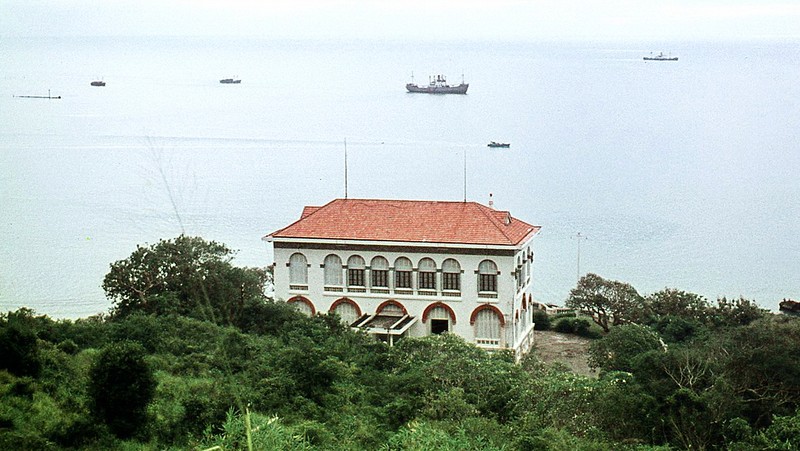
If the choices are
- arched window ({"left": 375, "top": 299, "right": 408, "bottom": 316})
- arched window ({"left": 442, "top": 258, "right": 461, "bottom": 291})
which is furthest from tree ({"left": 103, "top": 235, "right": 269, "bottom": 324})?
arched window ({"left": 442, "top": 258, "right": 461, "bottom": 291})

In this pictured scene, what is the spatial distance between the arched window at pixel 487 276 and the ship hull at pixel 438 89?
301ft

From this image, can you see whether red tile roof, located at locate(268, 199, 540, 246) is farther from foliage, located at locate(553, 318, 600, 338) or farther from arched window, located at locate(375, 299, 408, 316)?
foliage, located at locate(553, 318, 600, 338)

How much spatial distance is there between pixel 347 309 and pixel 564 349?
5.82 metres

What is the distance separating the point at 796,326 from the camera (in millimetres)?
20141

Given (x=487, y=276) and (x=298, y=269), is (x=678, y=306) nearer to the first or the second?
(x=487, y=276)

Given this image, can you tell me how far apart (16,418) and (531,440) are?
650 centimetres

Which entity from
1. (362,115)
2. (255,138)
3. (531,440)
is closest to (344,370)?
(531,440)

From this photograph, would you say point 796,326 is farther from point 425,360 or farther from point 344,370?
point 344,370

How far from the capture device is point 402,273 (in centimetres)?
2789

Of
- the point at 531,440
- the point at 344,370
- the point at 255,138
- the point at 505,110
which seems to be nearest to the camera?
the point at 531,440

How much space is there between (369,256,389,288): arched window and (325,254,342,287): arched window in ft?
2.75

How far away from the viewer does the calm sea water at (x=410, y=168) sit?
4278 cm

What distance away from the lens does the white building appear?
2734 cm

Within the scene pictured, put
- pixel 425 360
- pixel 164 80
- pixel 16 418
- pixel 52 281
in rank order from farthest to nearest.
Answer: pixel 164 80 < pixel 52 281 < pixel 425 360 < pixel 16 418
